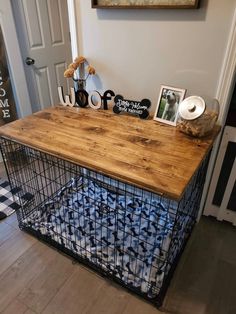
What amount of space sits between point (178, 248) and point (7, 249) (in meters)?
1.08

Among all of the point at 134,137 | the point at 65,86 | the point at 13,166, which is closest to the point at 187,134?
the point at 134,137

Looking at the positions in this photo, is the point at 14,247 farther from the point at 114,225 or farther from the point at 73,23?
the point at 73,23

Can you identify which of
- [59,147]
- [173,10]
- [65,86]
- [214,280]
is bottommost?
[214,280]

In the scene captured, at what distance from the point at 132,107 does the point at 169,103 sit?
226mm

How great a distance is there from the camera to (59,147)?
3.80 ft

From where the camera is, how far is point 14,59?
7.41ft

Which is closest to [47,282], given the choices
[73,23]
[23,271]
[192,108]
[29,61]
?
[23,271]

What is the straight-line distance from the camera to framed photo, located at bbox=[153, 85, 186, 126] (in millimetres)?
1331

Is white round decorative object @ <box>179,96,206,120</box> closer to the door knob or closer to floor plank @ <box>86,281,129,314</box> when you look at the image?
floor plank @ <box>86,281,129,314</box>

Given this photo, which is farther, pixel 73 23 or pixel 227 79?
pixel 73 23

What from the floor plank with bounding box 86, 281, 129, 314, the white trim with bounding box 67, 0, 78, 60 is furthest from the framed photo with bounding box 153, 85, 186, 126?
the floor plank with bounding box 86, 281, 129, 314

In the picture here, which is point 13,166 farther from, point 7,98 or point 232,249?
point 232,249

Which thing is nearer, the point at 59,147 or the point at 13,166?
the point at 59,147

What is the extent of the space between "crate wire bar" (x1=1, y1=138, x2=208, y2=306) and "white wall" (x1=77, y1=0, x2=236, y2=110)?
556mm
